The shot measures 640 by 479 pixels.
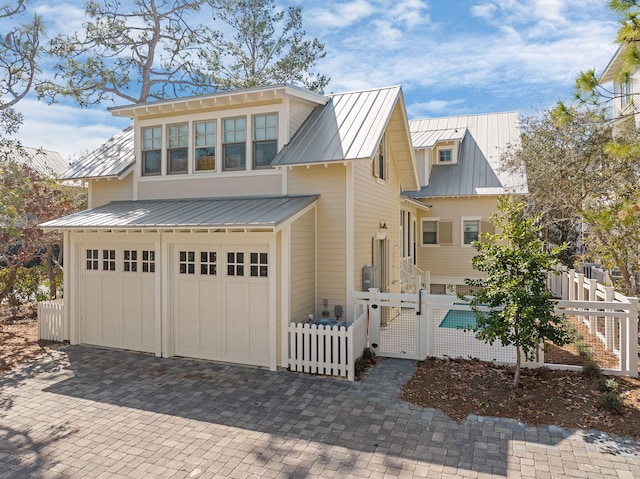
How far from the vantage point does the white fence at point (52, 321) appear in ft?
34.9

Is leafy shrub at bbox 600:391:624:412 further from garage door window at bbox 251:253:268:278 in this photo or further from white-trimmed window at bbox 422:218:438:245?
white-trimmed window at bbox 422:218:438:245

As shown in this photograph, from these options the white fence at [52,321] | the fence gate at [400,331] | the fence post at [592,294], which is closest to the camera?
the fence gate at [400,331]

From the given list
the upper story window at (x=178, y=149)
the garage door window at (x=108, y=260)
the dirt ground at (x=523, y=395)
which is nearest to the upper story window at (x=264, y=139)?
the upper story window at (x=178, y=149)

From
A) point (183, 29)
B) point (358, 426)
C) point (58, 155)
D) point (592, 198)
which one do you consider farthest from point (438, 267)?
point (58, 155)

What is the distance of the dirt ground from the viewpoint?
613cm

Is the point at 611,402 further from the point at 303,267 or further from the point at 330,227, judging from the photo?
the point at 330,227

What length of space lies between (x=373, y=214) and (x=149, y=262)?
5.80m

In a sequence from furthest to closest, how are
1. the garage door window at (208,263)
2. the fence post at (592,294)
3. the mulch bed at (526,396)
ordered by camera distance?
the fence post at (592,294) → the garage door window at (208,263) → the mulch bed at (526,396)

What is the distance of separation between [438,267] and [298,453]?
15106mm

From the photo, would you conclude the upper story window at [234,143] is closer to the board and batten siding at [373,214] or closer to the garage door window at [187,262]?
the garage door window at [187,262]

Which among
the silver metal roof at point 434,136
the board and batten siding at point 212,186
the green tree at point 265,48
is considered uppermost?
the green tree at point 265,48

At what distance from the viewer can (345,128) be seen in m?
10.1

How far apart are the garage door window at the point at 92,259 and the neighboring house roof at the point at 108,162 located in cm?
214

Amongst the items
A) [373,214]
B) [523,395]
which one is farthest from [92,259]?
[523,395]
